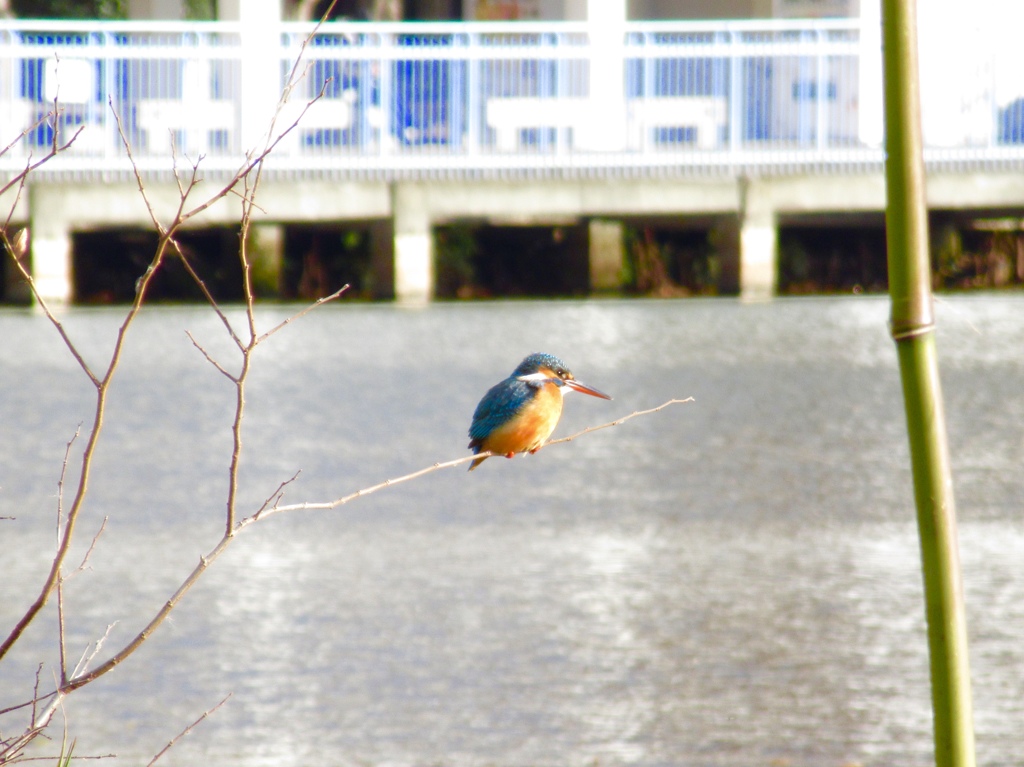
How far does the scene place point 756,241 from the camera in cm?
1645

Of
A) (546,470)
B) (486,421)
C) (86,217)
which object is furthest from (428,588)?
(86,217)

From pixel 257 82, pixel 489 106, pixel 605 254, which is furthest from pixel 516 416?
pixel 605 254

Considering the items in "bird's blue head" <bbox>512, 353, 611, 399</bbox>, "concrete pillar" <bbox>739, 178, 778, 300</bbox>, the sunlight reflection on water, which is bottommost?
the sunlight reflection on water

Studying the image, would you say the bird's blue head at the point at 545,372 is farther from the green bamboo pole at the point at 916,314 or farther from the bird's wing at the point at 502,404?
the green bamboo pole at the point at 916,314

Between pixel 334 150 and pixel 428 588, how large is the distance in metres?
10.6

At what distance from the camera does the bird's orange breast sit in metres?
1.67

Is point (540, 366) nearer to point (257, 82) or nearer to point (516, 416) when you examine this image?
point (516, 416)

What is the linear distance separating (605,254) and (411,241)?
2899 millimetres

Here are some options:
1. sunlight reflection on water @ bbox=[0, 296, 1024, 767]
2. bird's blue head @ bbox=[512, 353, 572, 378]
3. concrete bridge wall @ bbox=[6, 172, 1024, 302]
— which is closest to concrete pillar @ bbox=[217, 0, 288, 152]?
concrete bridge wall @ bbox=[6, 172, 1024, 302]

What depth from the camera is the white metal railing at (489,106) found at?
16.1 metres

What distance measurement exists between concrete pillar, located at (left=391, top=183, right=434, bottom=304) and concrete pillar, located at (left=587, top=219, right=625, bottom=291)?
2.46m

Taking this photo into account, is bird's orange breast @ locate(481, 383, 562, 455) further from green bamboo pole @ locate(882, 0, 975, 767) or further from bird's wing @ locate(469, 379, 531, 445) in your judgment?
green bamboo pole @ locate(882, 0, 975, 767)

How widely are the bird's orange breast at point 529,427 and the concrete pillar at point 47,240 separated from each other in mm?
14507

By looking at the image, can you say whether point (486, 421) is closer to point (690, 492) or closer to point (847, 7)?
point (690, 492)
